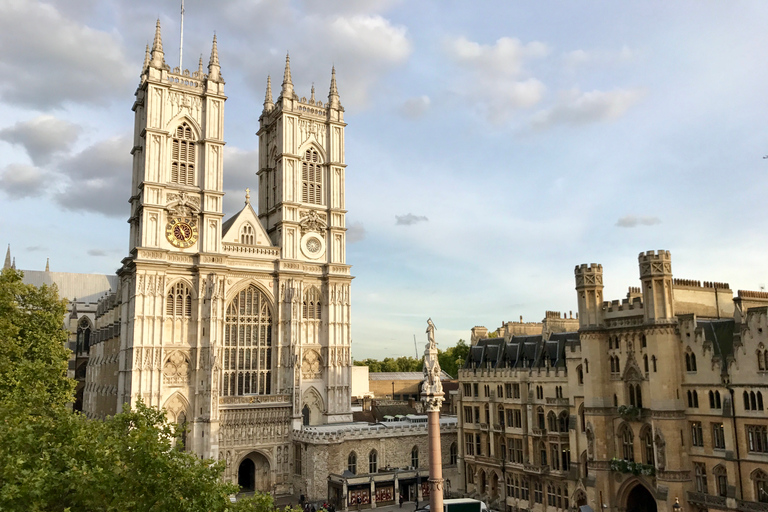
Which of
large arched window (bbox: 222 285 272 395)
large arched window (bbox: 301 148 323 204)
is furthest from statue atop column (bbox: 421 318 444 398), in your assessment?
large arched window (bbox: 301 148 323 204)

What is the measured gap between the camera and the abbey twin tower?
60.4 metres

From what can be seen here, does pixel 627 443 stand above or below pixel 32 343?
below

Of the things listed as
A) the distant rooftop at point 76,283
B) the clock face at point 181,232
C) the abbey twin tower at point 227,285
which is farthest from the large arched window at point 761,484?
the distant rooftop at point 76,283

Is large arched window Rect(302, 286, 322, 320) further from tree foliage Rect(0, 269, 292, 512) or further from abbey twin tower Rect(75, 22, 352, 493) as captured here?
tree foliage Rect(0, 269, 292, 512)

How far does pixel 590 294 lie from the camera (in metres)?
45.6

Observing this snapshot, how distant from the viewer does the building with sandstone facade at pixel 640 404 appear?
36.7 metres

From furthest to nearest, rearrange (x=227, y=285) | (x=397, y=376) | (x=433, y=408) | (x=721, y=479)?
(x=397, y=376) < (x=227, y=285) < (x=721, y=479) < (x=433, y=408)

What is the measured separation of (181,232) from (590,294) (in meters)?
39.3

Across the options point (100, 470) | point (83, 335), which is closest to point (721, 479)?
point (100, 470)

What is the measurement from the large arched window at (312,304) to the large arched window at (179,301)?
39.2 feet

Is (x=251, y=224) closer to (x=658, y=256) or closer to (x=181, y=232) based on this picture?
(x=181, y=232)

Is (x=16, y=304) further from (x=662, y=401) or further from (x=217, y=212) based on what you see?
(x=662, y=401)

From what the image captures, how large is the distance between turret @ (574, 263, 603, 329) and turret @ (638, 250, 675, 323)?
4.67 meters

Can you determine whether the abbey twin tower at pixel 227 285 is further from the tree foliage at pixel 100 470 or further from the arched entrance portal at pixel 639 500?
the tree foliage at pixel 100 470
